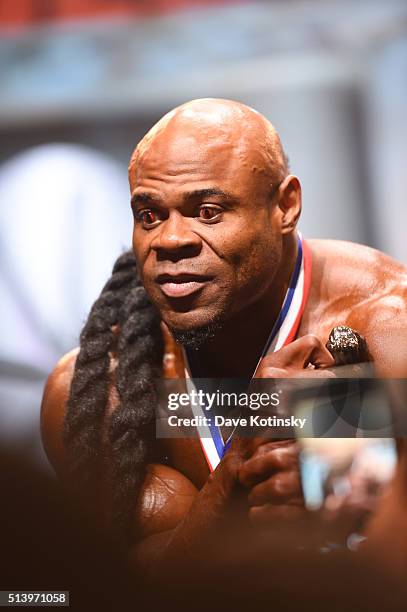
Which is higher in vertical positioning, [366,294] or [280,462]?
[366,294]

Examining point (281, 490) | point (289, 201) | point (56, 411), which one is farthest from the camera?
point (56, 411)

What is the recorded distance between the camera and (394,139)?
A: 165 cm

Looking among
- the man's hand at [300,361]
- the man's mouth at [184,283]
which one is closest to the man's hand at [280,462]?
the man's hand at [300,361]

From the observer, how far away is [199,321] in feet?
4.73

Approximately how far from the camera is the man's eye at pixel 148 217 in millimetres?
1452

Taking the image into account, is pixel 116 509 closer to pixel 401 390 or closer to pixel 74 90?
pixel 401 390

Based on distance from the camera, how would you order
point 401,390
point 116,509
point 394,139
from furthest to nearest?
point 394,139 < point 116,509 < point 401,390

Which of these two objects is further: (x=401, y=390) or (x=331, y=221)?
(x=331, y=221)

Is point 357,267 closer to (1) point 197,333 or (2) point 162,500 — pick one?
(1) point 197,333

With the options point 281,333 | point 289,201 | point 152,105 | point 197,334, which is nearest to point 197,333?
point 197,334

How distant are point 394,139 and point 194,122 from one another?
411 mm

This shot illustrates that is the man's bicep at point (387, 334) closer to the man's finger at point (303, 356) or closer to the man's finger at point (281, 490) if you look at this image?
the man's finger at point (303, 356)

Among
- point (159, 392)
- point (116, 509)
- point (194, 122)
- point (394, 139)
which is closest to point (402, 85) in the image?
point (394, 139)

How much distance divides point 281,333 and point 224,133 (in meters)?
0.33
